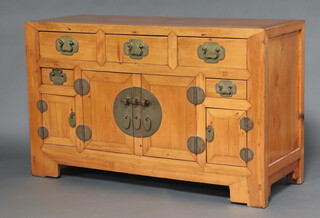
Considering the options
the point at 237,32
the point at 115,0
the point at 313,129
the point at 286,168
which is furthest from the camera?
the point at 115,0

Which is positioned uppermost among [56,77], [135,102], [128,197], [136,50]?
[136,50]

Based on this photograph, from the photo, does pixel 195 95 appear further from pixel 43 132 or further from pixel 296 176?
pixel 43 132

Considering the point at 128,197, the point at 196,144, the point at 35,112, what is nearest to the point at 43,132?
the point at 35,112

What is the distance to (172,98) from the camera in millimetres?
6078

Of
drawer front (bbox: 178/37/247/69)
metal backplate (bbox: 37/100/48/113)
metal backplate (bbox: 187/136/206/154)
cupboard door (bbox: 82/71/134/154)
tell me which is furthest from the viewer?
metal backplate (bbox: 37/100/48/113)

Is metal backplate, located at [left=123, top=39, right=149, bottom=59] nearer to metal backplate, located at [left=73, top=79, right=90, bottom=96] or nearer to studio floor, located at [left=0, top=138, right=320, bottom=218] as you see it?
metal backplate, located at [left=73, top=79, right=90, bottom=96]

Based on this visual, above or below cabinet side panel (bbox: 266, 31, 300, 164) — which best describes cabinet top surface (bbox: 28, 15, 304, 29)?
above

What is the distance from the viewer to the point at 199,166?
6.05 m

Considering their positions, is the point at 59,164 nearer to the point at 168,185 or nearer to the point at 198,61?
the point at 168,185

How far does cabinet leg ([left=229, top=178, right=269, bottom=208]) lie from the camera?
19.3 ft

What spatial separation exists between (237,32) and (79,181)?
4.99 feet

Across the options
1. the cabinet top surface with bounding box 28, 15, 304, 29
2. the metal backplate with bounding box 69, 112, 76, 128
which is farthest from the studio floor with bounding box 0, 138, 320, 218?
the cabinet top surface with bounding box 28, 15, 304, 29

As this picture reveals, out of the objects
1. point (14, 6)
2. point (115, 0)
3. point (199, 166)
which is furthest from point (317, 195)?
point (14, 6)

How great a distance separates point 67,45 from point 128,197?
106 cm
